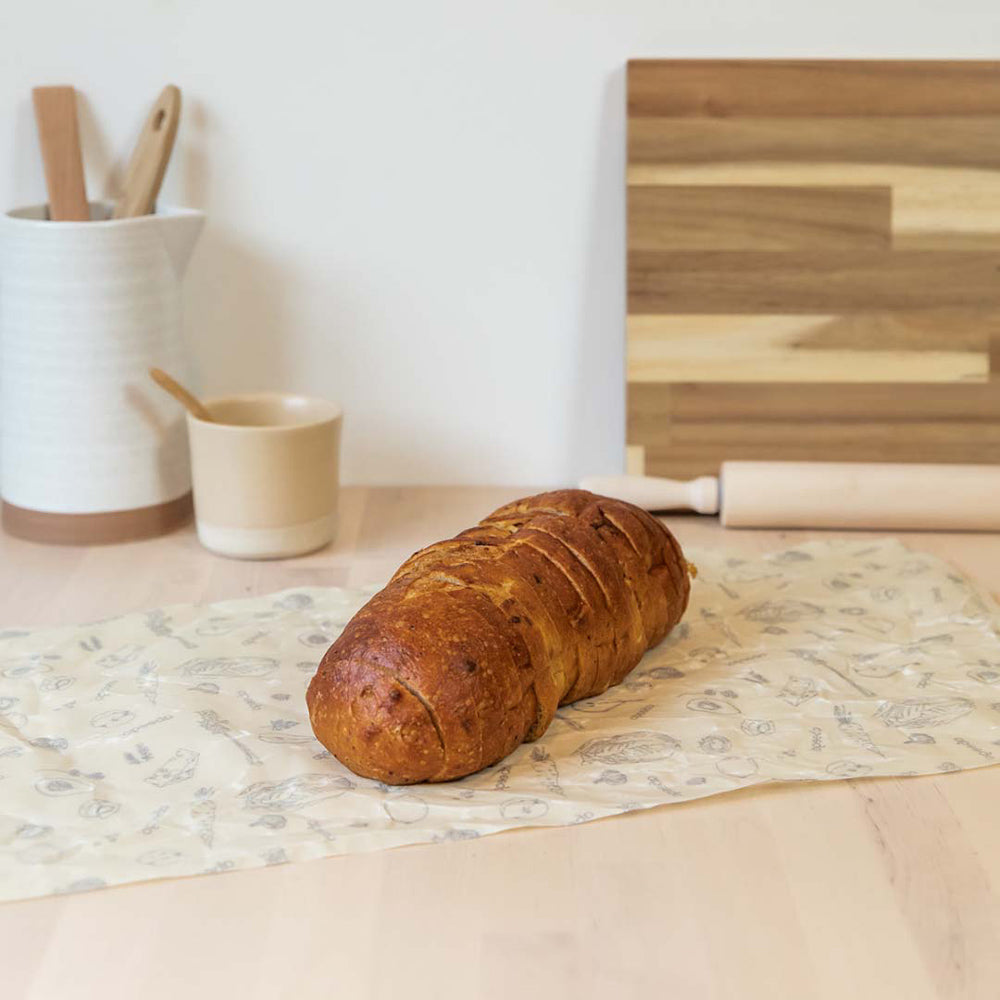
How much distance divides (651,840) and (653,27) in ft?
2.78

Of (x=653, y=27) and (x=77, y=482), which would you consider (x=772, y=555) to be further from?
(x=77, y=482)

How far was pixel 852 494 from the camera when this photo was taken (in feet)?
4.39

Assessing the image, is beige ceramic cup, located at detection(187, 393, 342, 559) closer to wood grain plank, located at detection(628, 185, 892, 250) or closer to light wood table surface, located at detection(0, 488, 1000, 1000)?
wood grain plank, located at detection(628, 185, 892, 250)

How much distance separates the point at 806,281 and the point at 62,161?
716 mm

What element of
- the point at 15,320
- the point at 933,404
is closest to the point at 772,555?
the point at 933,404

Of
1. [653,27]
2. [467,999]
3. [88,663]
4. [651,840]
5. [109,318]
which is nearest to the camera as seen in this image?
[467,999]

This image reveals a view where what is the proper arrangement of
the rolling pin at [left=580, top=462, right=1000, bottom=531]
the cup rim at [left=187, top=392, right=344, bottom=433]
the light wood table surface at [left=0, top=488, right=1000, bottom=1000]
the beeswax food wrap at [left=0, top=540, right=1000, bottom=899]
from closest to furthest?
the light wood table surface at [left=0, top=488, right=1000, bottom=1000]
the beeswax food wrap at [left=0, top=540, right=1000, bottom=899]
the cup rim at [left=187, top=392, right=344, bottom=433]
the rolling pin at [left=580, top=462, right=1000, bottom=531]

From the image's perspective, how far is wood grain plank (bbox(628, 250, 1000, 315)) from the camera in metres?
1.39

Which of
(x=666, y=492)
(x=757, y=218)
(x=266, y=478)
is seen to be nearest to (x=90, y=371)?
(x=266, y=478)

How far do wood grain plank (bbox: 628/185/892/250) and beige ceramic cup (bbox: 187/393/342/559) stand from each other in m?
0.37

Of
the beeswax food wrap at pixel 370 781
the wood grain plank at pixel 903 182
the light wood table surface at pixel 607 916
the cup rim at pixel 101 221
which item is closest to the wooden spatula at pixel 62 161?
the cup rim at pixel 101 221

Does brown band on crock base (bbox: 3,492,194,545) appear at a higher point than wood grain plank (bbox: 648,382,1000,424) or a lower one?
lower

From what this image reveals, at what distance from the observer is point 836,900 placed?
0.77 metres

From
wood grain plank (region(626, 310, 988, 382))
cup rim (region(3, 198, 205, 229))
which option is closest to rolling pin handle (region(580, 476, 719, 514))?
wood grain plank (region(626, 310, 988, 382))
